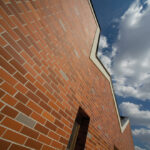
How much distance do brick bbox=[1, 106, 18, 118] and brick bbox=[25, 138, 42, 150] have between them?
324 millimetres

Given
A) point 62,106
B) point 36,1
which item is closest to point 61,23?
point 36,1

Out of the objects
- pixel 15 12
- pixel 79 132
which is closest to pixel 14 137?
pixel 15 12

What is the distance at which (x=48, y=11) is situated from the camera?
1620 millimetres

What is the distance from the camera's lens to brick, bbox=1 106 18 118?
83cm

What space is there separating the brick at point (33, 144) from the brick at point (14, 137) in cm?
6

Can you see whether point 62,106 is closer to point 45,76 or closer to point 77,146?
point 45,76

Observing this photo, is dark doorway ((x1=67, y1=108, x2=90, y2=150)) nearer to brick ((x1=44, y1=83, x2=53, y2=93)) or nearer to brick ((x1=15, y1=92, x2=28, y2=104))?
brick ((x1=44, y1=83, x2=53, y2=93))

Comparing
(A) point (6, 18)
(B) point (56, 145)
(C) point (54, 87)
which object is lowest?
(B) point (56, 145)

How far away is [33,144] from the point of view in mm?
1019

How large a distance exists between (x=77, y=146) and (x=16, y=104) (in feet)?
6.29

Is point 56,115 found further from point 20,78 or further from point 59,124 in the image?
point 20,78

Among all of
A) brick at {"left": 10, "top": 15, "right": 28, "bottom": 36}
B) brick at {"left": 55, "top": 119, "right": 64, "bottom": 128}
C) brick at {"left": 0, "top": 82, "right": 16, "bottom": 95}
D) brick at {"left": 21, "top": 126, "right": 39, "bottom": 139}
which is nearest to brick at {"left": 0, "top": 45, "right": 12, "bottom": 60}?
brick at {"left": 0, "top": 82, "right": 16, "bottom": 95}

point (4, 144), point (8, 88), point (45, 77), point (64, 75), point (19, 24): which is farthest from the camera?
point (64, 75)

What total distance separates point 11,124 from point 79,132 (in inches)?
74.7
